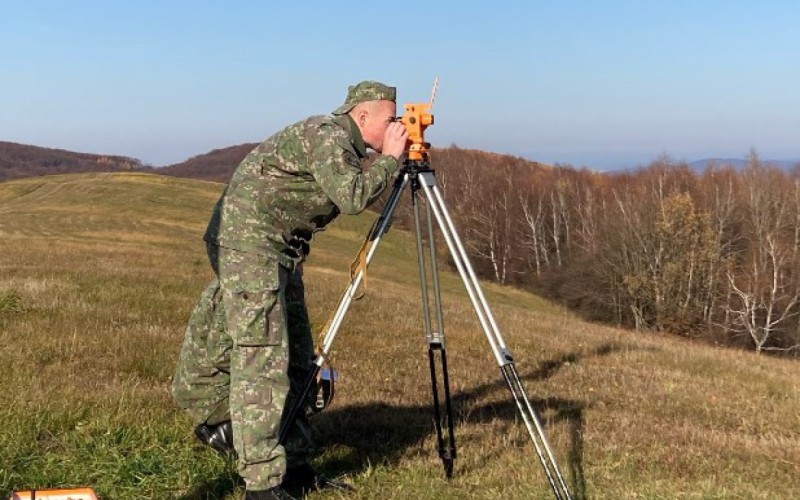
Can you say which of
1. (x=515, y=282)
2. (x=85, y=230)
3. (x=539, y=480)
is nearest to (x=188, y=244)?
(x=85, y=230)

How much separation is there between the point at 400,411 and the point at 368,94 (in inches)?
136

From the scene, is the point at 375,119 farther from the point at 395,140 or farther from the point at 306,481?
the point at 306,481

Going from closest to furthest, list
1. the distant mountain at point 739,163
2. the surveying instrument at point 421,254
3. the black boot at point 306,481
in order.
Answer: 1. the surveying instrument at point 421,254
2. the black boot at point 306,481
3. the distant mountain at point 739,163

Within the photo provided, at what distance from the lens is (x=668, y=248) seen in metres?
67.7

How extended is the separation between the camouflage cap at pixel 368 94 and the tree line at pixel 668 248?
4965cm

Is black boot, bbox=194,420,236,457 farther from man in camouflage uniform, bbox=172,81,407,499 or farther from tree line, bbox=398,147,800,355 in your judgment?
tree line, bbox=398,147,800,355

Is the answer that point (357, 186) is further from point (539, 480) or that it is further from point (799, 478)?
point (799, 478)

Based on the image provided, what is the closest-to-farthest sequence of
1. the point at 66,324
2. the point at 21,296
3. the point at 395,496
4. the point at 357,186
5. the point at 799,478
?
the point at 357,186, the point at 395,496, the point at 799,478, the point at 66,324, the point at 21,296

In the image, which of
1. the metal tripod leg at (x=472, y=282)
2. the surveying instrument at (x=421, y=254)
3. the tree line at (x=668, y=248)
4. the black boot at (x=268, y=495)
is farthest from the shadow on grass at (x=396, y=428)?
the tree line at (x=668, y=248)

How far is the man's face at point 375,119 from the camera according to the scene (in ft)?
14.0

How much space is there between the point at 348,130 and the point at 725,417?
18.1 ft

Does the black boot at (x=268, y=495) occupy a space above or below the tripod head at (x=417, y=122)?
below

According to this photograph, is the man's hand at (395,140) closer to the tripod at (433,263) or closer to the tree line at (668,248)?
the tripod at (433,263)

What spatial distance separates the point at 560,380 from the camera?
8812 millimetres
